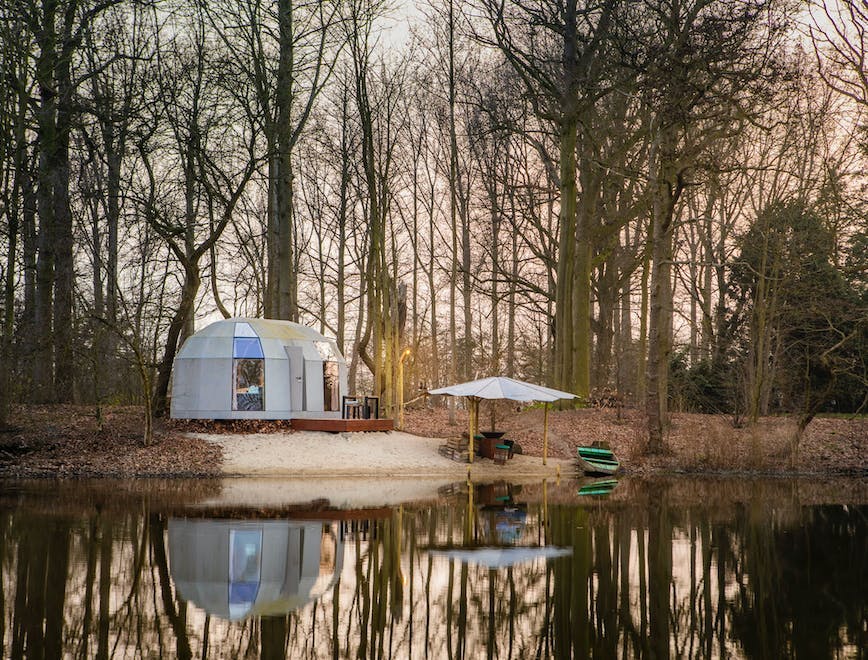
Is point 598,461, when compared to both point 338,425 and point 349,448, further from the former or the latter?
point 338,425

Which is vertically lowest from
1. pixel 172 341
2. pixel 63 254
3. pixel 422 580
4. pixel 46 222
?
pixel 422 580

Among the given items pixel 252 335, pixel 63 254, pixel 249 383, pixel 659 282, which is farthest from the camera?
pixel 63 254

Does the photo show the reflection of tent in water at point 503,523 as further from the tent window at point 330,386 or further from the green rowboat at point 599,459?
the tent window at point 330,386

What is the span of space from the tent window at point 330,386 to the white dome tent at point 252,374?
31 mm

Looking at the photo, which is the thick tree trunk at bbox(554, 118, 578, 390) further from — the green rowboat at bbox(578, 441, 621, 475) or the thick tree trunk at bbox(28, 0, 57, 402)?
the thick tree trunk at bbox(28, 0, 57, 402)

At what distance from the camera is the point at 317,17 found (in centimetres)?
2992

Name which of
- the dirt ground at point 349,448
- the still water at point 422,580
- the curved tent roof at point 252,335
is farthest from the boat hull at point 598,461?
the curved tent roof at point 252,335

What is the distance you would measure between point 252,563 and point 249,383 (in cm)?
1757

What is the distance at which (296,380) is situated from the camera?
2844 cm

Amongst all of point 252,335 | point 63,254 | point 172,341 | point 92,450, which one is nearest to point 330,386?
point 252,335

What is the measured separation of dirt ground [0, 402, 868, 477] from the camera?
21938 millimetres

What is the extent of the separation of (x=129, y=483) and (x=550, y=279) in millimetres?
23385

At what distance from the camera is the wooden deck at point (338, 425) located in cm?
2641

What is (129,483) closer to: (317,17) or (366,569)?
(366,569)
